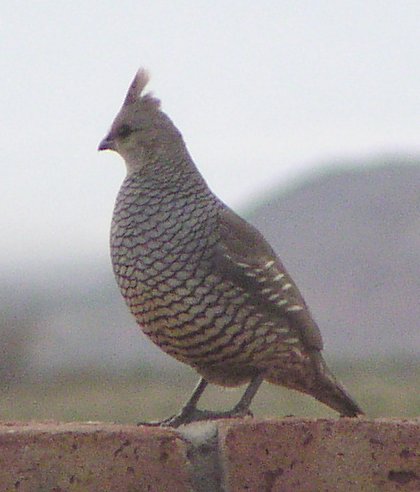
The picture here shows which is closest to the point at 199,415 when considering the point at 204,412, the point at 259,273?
the point at 204,412

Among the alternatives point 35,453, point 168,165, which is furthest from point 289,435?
point 168,165

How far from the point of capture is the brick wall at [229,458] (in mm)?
2326

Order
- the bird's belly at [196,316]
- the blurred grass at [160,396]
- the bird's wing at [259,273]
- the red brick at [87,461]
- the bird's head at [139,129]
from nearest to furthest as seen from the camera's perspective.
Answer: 1. the red brick at [87,461]
2. the bird's belly at [196,316]
3. the bird's wing at [259,273]
4. the bird's head at [139,129]
5. the blurred grass at [160,396]

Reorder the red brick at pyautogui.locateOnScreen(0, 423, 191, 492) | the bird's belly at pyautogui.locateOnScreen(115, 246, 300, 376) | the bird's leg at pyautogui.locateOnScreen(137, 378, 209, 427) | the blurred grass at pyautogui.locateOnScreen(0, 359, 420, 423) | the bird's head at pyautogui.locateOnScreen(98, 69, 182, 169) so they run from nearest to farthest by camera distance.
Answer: the red brick at pyautogui.locateOnScreen(0, 423, 191, 492) < the bird's leg at pyautogui.locateOnScreen(137, 378, 209, 427) < the bird's belly at pyautogui.locateOnScreen(115, 246, 300, 376) < the bird's head at pyautogui.locateOnScreen(98, 69, 182, 169) < the blurred grass at pyautogui.locateOnScreen(0, 359, 420, 423)

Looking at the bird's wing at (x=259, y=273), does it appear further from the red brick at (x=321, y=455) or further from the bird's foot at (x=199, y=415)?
the red brick at (x=321, y=455)

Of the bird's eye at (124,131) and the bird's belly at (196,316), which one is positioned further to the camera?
the bird's eye at (124,131)

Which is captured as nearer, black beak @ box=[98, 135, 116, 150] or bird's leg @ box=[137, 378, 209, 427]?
bird's leg @ box=[137, 378, 209, 427]

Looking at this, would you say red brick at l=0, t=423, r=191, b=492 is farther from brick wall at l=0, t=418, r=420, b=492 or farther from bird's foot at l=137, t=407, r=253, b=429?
bird's foot at l=137, t=407, r=253, b=429

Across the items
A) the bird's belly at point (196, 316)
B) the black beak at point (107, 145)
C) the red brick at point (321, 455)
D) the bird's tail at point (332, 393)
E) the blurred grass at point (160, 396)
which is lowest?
the blurred grass at point (160, 396)

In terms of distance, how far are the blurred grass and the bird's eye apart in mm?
4990

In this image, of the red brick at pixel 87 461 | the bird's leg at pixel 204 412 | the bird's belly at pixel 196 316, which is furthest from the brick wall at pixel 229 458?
the bird's belly at pixel 196 316

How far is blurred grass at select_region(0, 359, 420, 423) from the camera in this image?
10.4 m

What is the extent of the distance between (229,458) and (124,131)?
203cm

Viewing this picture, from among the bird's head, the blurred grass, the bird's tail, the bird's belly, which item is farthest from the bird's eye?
the blurred grass
